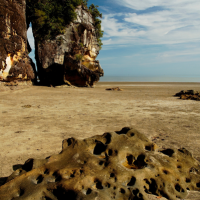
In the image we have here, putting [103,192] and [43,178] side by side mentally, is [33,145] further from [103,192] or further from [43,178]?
[103,192]

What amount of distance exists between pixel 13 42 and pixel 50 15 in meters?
6.69

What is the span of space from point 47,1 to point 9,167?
58.1ft

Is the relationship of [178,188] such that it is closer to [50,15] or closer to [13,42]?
[13,42]

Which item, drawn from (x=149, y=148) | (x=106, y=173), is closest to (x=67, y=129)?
(x=149, y=148)

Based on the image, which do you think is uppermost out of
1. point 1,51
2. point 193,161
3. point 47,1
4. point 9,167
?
point 47,1

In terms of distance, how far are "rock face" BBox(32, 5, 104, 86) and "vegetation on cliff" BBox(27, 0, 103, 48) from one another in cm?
43

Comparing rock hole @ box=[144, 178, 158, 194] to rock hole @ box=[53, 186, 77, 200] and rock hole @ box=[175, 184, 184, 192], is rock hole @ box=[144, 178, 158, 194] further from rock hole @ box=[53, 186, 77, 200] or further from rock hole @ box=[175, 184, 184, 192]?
rock hole @ box=[53, 186, 77, 200]

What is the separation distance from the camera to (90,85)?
17953 mm

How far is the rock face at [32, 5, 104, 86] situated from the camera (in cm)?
1606

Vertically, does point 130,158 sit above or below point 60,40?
below

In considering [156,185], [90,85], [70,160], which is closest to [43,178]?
[70,160]

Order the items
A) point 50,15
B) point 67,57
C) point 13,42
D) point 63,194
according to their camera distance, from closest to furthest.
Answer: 1. point 63,194
2. point 13,42
3. point 67,57
4. point 50,15

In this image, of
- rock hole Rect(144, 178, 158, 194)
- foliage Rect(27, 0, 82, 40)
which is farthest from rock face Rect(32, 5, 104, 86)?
rock hole Rect(144, 178, 158, 194)

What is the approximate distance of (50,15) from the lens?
17062 mm
